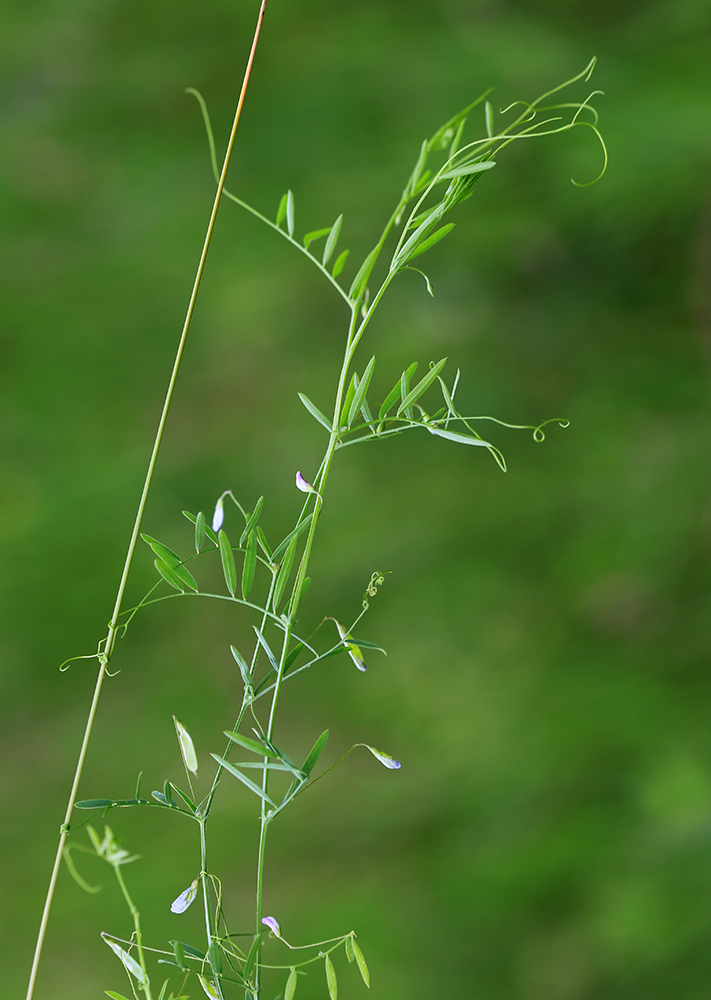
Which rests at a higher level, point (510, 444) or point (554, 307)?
point (554, 307)

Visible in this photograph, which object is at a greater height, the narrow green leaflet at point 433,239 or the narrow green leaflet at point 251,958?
the narrow green leaflet at point 433,239

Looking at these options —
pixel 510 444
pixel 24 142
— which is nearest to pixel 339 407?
pixel 510 444

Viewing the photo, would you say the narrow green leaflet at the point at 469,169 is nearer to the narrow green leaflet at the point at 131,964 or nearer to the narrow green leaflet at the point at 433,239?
the narrow green leaflet at the point at 433,239

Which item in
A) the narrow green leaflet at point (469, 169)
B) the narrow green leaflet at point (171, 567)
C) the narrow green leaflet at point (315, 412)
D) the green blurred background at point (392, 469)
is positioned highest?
the narrow green leaflet at point (469, 169)

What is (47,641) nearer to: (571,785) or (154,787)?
(154,787)

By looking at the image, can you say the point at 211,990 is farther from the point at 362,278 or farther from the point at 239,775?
the point at 362,278

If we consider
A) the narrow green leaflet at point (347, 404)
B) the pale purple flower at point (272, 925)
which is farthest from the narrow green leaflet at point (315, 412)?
the pale purple flower at point (272, 925)

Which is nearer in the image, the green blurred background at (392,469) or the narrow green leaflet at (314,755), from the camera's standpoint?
the narrow green leaflet at (314,755)

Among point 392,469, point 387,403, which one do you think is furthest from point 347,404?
point 392,469

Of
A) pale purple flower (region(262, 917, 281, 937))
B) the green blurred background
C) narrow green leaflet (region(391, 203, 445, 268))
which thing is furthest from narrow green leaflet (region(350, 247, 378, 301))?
the green blurred background
